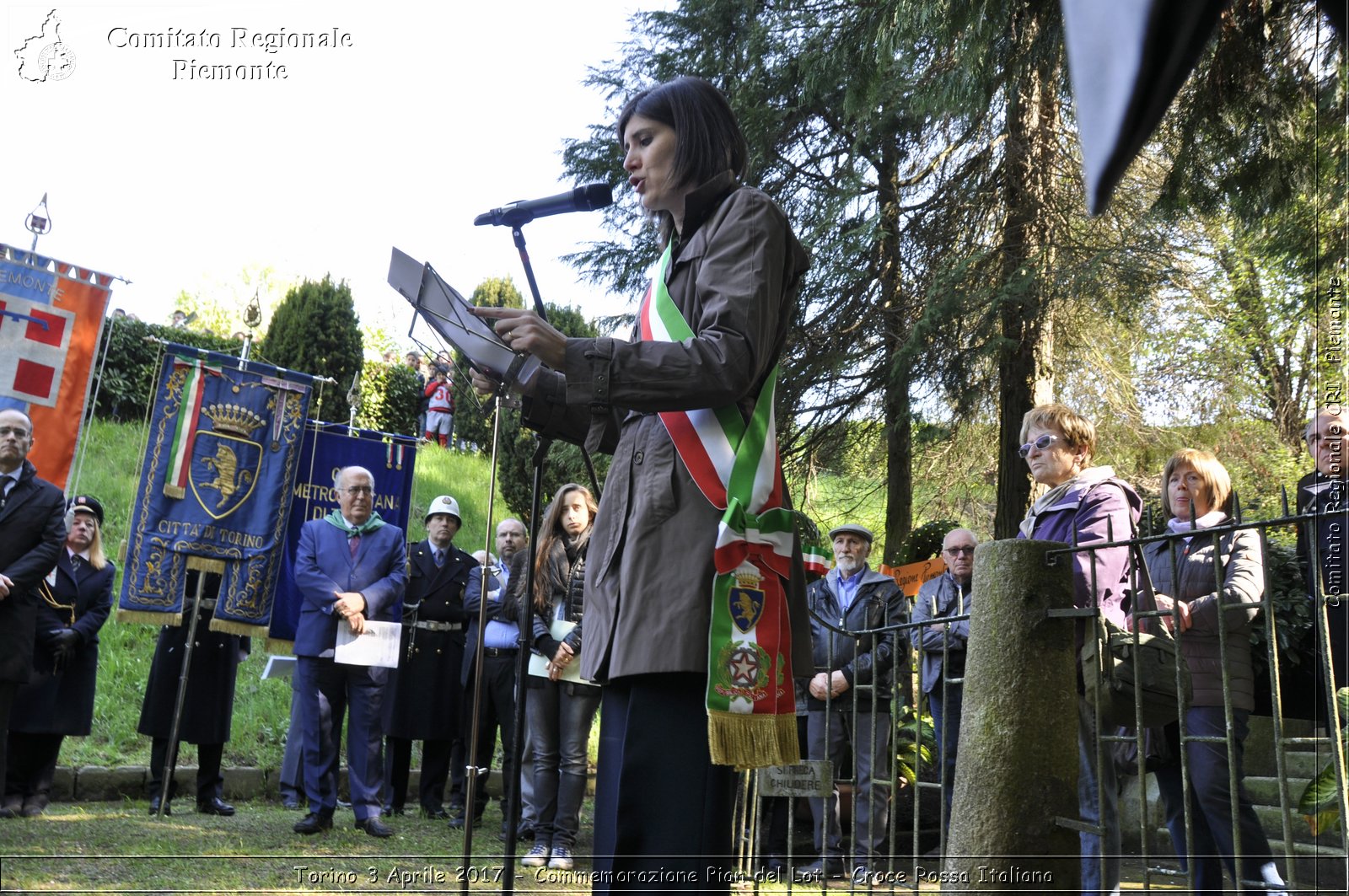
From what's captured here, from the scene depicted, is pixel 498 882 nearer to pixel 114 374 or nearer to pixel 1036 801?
pixel 1036 801

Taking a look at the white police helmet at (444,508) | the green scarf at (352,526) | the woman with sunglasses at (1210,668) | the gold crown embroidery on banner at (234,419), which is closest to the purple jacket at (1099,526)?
the woman with sunglasses at (1210,668)

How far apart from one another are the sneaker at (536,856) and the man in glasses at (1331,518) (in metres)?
4.30

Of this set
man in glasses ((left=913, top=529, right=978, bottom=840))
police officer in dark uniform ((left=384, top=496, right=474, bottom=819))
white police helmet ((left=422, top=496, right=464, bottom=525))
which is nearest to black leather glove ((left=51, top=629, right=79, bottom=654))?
Answer: police officer in dark uniform ((left=384, top=496, right=474, bottom=819))

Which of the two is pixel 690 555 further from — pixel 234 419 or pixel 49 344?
pixel 49 344

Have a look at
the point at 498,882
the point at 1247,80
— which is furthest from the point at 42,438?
the point at 1247,80

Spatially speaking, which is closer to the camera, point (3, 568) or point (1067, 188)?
point (3, 568)

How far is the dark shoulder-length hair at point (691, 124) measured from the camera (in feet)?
7.79

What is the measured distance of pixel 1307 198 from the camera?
3.84 m

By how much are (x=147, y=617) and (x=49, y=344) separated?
2417 mm

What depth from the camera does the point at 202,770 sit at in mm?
7410

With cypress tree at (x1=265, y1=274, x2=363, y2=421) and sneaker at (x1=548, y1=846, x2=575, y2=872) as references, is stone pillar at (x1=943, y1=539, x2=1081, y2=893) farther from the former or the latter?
cypress tree at (x1=265, y1=274, x2=363, y2=421)

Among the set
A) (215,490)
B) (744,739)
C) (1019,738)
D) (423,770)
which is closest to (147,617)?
(215,490)

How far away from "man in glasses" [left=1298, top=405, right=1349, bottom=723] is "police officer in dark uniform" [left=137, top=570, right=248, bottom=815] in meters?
6.51

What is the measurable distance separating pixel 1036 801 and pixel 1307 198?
233 centimetres
